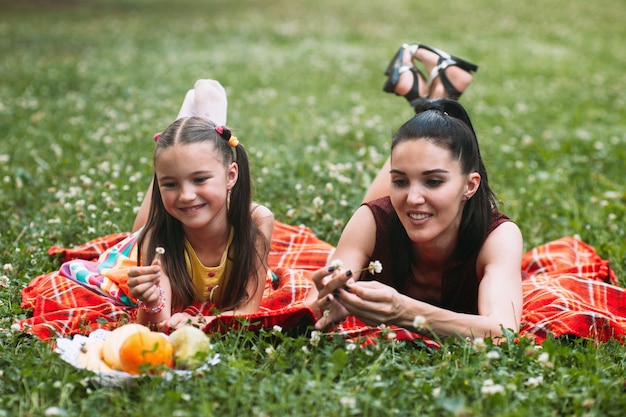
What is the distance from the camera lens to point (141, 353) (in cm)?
314

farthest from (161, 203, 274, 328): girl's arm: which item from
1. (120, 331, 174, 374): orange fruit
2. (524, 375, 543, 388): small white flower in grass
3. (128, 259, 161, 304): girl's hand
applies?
(524, 375, 543, 388): small white flower in grass

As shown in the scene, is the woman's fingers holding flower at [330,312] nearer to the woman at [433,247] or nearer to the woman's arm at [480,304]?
the woman at [433,247]

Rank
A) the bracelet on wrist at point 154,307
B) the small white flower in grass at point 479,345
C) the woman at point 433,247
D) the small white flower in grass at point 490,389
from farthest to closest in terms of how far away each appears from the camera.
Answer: the bracelet on wrist at point 154,307 → the woman at point 433,247 → the small white flower in grass at point 479,345 → the small white flower in grass at point 490,389

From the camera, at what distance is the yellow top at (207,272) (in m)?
4.34

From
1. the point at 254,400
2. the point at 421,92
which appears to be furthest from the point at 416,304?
the point at 421,92

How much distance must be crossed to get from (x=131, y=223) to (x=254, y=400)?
3033 mm

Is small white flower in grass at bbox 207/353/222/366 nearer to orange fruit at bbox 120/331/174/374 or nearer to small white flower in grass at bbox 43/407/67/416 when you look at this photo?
orange fruit at bbox 120/331/174/374

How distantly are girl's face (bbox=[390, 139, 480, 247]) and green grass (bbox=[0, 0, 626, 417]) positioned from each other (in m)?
0.64

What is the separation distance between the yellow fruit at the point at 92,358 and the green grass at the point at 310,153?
7cm

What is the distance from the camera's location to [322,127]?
9.11m

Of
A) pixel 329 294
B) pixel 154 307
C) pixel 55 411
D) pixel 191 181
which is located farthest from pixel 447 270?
pixel 55 411

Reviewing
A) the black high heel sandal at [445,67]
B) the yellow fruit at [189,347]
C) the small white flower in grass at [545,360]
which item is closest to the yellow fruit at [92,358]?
the yellow fruit at [189,347]

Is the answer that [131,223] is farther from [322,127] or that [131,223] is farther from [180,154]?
[322,127]

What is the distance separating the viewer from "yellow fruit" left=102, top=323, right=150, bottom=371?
3.22 meters
